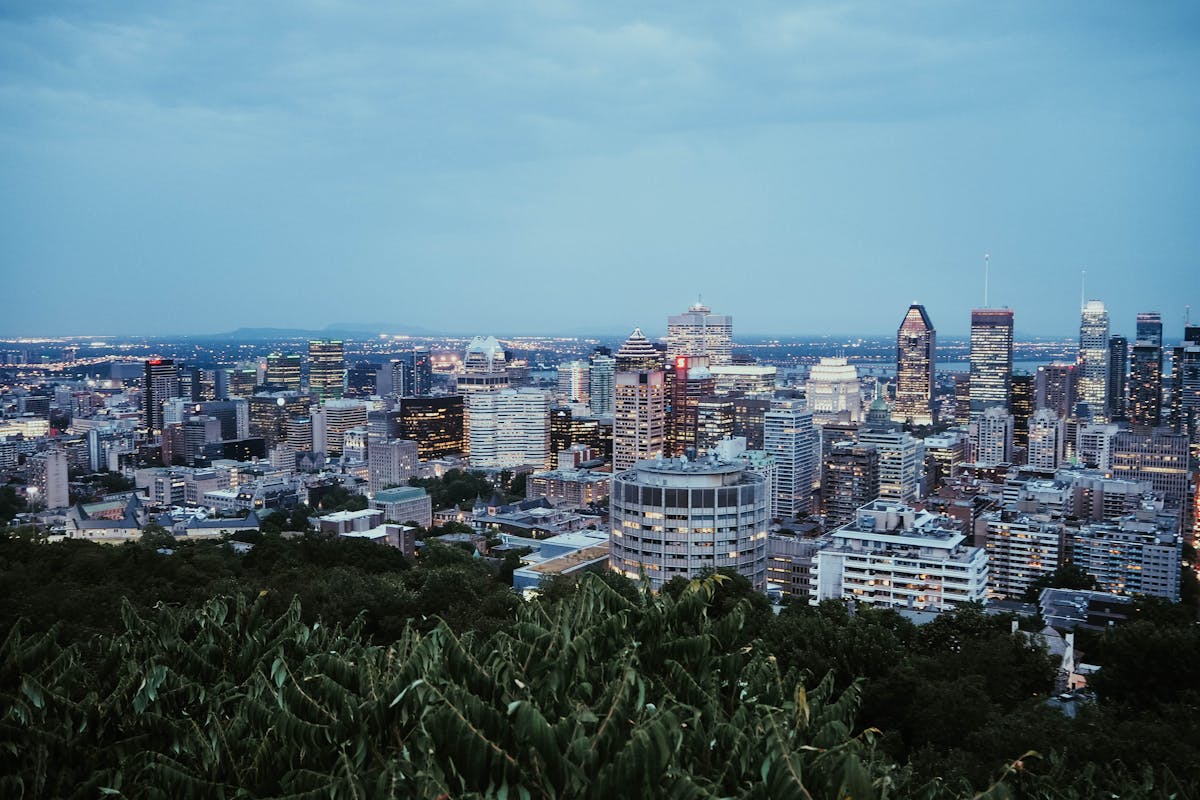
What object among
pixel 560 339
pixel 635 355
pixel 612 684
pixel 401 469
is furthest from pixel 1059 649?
pixel 560 339

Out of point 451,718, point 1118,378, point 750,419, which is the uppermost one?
point 451,718

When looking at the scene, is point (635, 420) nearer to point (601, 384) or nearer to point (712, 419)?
point (712, 419)

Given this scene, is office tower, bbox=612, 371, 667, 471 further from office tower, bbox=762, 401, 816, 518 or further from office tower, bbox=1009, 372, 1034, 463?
office tower, bbox=1009, 372, 1034, 463

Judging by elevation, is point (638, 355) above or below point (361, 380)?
above

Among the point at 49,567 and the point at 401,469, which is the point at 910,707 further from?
the point at 401,469

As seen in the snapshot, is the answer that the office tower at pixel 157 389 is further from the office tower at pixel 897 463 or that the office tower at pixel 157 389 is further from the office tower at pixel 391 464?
the office tower at pixel 897 463

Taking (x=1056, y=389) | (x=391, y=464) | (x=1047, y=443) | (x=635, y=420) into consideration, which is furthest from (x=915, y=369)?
(x=391, y=464)

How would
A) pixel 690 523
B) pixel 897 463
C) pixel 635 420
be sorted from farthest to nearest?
pixel 635 420 → pixel 897 463 → pixel 690 523
